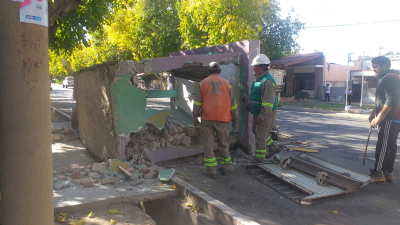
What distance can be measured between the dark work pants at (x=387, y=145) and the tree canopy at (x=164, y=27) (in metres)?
7.80

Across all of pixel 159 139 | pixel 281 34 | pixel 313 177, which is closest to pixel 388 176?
pixel 313 177

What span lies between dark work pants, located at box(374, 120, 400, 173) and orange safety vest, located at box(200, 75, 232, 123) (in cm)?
233

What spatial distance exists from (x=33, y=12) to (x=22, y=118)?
68 cm

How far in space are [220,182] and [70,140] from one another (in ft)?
18.2

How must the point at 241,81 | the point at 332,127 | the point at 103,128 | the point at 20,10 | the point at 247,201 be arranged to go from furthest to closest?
the point at 332,127
the point at 241,81
the point at 103,128
the point at 247,201
the point at 20,10

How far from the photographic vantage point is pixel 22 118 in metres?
2.02

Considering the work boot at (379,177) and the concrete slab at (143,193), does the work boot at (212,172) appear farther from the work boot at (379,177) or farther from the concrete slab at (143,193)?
the work boot at (379,177)

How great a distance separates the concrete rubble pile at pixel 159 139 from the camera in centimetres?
546

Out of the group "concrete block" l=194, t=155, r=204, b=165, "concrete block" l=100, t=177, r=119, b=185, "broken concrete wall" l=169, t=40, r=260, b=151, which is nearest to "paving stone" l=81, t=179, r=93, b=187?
"concrete block" l=100, t=177, r=119, b=185

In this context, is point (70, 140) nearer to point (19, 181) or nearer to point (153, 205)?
point (153, 205)

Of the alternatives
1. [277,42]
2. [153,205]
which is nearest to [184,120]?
[153,205]

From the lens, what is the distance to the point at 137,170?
16.5 feet

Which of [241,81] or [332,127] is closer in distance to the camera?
[241,81]

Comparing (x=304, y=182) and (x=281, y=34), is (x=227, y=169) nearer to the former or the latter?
(x=304, y=182)
